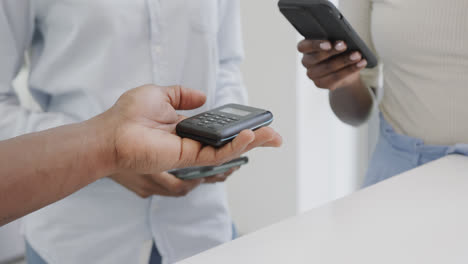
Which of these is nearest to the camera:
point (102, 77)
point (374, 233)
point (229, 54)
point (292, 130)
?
point (374, 233)

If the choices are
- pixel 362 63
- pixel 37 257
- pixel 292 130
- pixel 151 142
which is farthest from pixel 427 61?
pixel 292 130

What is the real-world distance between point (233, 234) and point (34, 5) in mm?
554

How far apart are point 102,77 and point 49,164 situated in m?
0.26

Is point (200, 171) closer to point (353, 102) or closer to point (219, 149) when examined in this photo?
point (219, 149)

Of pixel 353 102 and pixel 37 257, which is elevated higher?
pixel 353 102

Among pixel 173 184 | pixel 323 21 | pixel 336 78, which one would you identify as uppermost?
pixel 323 21

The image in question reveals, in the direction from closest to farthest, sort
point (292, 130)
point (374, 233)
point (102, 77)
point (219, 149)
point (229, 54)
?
1. point (374, 233)
2. point (219, 149)
3. point (102, 77)
4. point (229, 54)
5. point (292, 130)

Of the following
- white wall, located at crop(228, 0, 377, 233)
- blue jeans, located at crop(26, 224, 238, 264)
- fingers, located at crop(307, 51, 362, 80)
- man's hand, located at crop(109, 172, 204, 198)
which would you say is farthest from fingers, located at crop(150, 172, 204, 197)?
white wall, located at crop(228, 0, 377, 233)

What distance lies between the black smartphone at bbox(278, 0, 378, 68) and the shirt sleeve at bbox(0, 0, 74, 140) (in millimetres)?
385

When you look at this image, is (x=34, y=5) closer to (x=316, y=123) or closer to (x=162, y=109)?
(x=162, y=109)

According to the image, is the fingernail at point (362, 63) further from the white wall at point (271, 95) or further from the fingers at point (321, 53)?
the white wall at point (271, 95)

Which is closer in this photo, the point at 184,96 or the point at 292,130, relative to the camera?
the point at 184,96

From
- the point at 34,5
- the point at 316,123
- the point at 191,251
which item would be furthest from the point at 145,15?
the point at 316,123

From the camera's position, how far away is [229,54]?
2.82 feet
